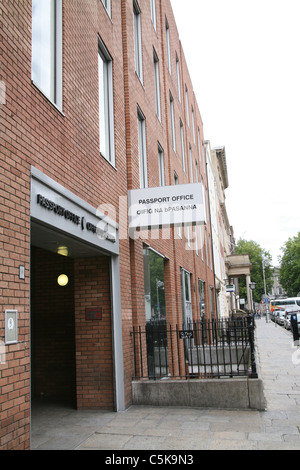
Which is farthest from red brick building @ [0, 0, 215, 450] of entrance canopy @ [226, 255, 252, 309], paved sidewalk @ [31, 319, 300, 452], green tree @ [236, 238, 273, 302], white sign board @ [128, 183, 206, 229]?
green tree @ [236, 238, 273, 302]

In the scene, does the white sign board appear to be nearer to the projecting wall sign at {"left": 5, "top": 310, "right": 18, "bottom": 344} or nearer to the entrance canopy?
the projecting wall sign at {"left": 5, "top": 310, "right": 18, "bottom": 344}

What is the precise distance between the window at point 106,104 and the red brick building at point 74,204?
28 millimetres

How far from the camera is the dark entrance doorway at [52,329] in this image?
347 inches

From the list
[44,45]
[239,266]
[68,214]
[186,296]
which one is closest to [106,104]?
[44,45]

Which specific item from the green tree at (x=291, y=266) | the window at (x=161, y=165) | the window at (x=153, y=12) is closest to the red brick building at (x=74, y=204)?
the window at (x=161, y=165)

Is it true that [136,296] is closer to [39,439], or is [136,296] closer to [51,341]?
[51,341]

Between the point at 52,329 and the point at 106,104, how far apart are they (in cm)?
470

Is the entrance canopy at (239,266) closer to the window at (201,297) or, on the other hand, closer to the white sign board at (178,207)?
the window at (201,297)

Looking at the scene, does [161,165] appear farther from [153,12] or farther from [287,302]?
[287,302]

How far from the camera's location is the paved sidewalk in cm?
541

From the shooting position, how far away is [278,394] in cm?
878

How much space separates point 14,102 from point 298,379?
935cm

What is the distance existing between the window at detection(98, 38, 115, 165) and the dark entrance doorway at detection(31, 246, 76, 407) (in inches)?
94.9
